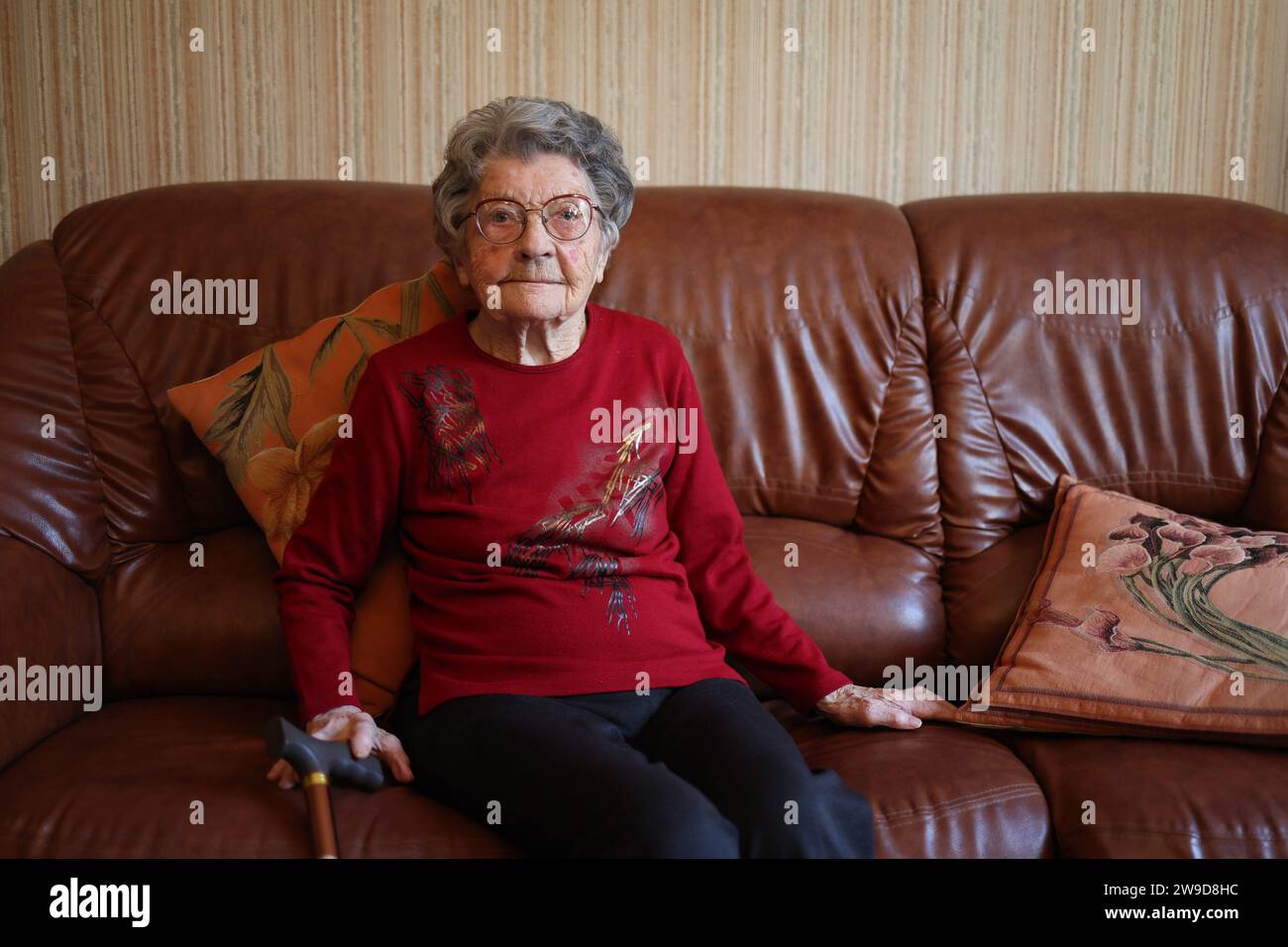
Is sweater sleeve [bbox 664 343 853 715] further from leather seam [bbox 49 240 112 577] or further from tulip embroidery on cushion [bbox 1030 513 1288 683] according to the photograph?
leather seam [bbox 49 240 112 577]

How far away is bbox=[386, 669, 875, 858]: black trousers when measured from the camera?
123 centimetres

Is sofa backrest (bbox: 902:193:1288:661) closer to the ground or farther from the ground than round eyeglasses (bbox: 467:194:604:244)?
closer to the ground

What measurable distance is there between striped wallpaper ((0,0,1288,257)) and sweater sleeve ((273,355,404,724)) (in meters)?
0.95

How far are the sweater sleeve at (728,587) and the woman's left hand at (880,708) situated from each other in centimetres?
2

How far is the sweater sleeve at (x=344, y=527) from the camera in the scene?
1537 millimetres

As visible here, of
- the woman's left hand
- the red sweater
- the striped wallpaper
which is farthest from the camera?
the striped wallpaper

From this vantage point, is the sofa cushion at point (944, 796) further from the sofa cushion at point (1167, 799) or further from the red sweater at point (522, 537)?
the red sweater at point (522, 537)

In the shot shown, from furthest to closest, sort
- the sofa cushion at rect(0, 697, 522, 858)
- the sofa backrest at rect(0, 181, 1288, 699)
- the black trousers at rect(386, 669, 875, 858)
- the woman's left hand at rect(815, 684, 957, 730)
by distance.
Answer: the sofa backrest at rect(0, 181, 1288, 699)
the woman's left hand at rect(815, 684, 957, 730)
the sofa cushion at rect(0, 697, 522, 858)
the black trousers at rect(386, 669, 875, 858)

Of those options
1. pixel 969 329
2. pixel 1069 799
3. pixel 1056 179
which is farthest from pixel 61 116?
pixel 1069 799

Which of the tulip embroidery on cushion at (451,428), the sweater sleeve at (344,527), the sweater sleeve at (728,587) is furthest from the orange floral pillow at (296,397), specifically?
the sweater sleeve at (728,587)

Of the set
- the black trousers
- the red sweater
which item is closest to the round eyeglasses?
the red sweater

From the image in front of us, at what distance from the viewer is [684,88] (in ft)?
7.57

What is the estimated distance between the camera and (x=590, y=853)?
1.23m

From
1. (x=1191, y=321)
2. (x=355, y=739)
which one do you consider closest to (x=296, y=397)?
(x=355, y=739)
